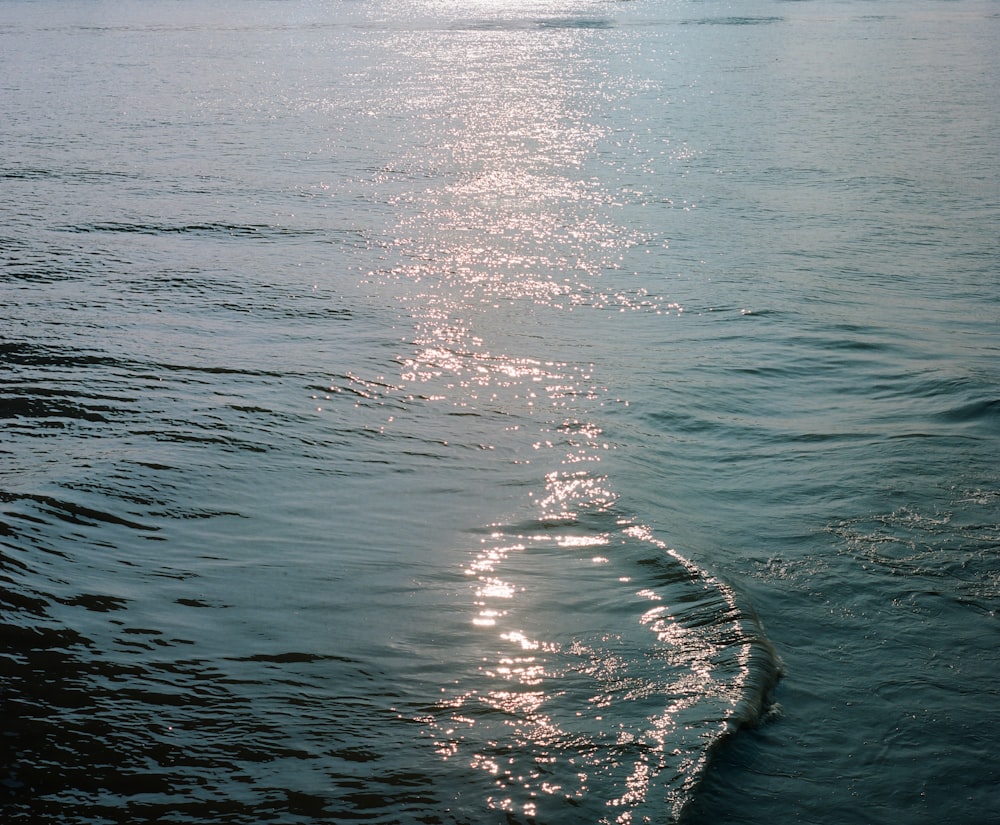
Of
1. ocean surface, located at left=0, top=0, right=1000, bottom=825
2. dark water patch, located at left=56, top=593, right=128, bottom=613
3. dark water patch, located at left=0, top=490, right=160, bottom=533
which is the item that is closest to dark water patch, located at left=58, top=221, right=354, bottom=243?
ocean surface, located at left=0, top=0, right=1000, bottom=825

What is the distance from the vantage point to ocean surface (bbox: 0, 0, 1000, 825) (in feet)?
13.3

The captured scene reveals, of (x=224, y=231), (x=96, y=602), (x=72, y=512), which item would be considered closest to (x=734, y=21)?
(x=224, y=231)

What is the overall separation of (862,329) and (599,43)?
1274 inches

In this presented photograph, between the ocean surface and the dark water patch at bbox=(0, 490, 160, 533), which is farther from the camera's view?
the dark water patch at bbox=(0, 490, 160, 533)

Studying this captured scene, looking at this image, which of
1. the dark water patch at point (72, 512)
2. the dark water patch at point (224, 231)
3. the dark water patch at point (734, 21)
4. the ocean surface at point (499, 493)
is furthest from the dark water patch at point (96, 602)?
the dark water patch at point (734, 21)

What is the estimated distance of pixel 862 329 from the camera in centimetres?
926

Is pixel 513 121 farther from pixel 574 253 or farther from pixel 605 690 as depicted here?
pixel 605 690

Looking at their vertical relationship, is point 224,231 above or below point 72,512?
above

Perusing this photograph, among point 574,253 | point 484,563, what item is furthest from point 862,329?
point 484,563

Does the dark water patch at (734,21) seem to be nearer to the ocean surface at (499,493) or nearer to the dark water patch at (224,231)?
the ocean surface at (499,493)

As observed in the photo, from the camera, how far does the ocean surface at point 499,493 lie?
4.05 meters

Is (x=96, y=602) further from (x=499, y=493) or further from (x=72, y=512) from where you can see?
(x=499, y=493)

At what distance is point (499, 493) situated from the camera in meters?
6.25

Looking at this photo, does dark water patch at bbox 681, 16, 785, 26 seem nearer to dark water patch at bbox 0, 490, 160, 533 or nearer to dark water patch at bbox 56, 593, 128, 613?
dark water patch at bbox 0, 490, 160, 533
